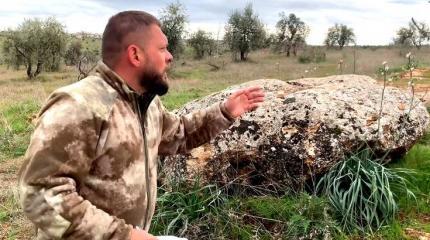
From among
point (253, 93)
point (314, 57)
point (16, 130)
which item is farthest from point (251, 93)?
point (314, 57)

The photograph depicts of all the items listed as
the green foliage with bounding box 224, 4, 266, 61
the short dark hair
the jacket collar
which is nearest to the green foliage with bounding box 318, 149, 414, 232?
the jacket collar

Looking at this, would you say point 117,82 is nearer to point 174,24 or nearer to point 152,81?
point 152,81

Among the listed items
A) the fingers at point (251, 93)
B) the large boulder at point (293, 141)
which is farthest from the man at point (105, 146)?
the large boulder at point (293, 141)

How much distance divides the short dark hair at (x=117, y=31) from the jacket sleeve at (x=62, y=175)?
31 centimetres

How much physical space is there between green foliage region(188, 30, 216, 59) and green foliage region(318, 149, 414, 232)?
130ft

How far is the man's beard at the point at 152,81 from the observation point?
240cm

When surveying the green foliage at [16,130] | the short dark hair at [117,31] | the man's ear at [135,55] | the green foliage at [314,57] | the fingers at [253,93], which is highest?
the short dark hair at [117,31]

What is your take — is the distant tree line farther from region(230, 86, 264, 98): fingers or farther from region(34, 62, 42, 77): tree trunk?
region(230, 86, 264, 98): fingers

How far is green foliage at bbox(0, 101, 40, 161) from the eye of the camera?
29.2ft

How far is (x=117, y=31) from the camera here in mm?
2314

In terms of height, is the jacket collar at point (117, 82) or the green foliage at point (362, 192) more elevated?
the jacket collar at point (117, 82)

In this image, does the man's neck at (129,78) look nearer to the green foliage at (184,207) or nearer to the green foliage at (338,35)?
the green foliage at (184,207)

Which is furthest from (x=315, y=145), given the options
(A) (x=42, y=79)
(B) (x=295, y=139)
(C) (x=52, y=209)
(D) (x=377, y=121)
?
(A) (x=42, y=79)

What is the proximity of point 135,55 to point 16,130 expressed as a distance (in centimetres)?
879
